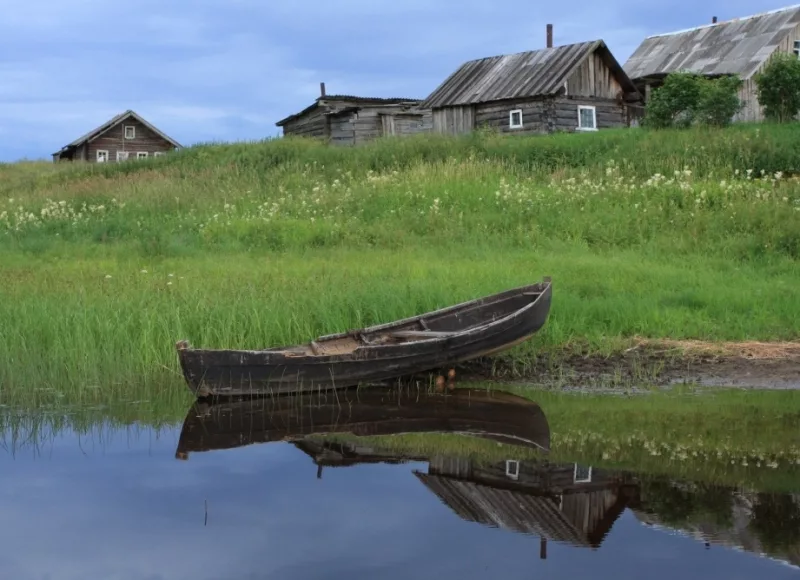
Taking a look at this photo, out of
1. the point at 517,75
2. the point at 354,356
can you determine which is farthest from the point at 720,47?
the point at 354,356

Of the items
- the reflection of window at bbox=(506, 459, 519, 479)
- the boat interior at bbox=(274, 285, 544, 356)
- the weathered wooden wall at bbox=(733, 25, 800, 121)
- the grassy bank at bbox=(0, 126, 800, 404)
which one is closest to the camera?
the reflection of window at bbox=(506, 459, 519, 479)

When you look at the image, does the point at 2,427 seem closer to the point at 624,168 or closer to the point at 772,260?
the point at 772,260

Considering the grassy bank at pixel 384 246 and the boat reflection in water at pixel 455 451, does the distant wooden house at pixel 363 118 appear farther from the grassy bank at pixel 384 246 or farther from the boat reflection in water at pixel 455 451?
the boat reflection in water at pixel 455 451

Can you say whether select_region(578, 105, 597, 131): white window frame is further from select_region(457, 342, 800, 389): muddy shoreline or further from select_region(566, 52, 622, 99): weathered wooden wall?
select_region(457, 342, 800, 389): muddy shoreline

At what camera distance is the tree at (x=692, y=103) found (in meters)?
30.4

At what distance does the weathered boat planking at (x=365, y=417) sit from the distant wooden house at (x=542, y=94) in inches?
1036

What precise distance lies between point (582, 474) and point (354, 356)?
334 centimetres

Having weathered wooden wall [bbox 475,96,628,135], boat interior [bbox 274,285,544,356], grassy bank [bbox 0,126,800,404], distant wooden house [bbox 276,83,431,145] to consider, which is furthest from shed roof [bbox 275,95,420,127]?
boat interior [bbox 274,285,544,356]

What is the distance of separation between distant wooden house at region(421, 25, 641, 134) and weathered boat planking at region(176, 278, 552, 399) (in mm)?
25457

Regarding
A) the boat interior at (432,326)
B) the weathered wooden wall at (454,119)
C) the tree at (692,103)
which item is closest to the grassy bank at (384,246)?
the boat interior at (432,326)

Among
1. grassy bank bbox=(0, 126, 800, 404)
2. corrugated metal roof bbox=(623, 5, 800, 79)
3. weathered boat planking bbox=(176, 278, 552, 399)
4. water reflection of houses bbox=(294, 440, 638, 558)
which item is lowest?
water reflection of houses bbox=(294, 440, 638, 558)

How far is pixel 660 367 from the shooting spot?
35.8ft

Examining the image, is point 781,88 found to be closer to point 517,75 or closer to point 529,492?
point 517,75

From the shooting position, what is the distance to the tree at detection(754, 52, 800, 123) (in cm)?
3150
